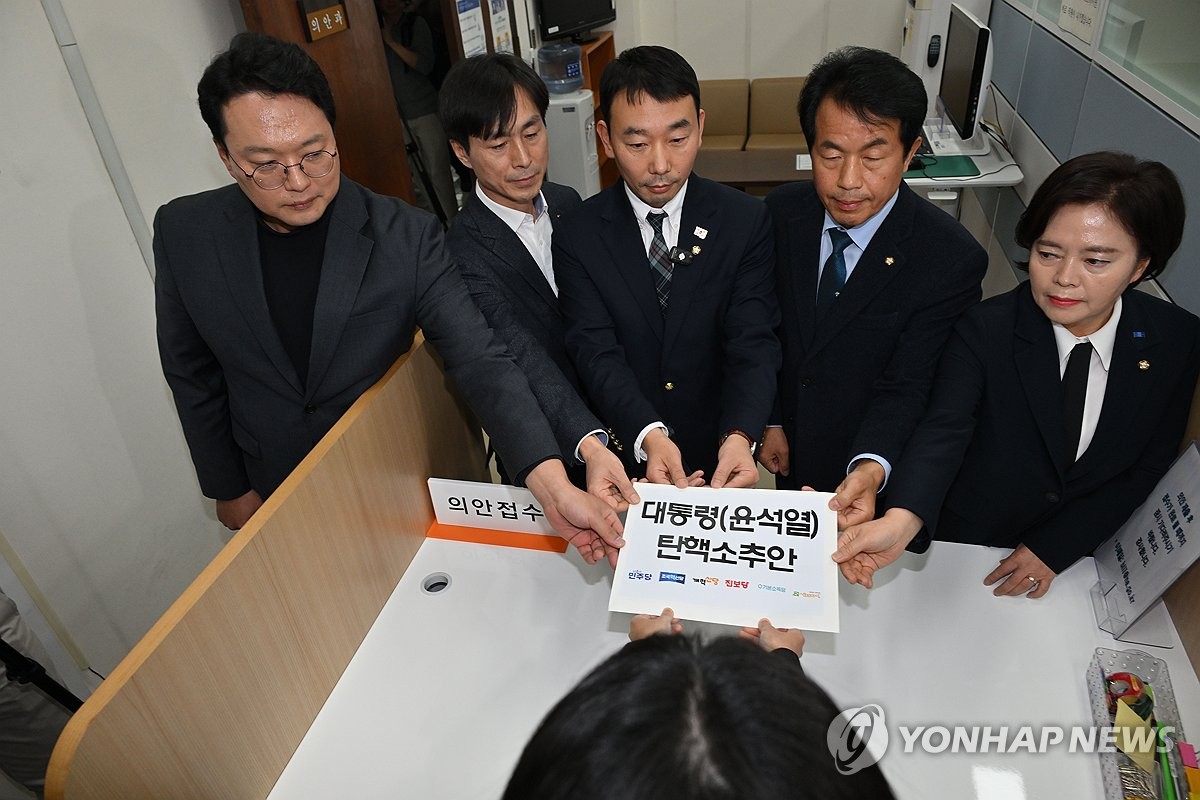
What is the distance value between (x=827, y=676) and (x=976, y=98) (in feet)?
10.2

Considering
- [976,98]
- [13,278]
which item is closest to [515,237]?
[13,278]

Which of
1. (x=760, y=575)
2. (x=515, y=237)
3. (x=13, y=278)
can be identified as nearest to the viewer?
(x=760, y=575)

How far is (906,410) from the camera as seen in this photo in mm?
1571

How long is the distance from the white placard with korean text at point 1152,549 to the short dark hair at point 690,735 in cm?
89

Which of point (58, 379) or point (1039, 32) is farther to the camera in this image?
point (1039, 32)

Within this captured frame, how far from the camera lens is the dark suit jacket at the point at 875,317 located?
1574 millimetres

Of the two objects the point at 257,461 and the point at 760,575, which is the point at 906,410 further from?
the point at 257,461

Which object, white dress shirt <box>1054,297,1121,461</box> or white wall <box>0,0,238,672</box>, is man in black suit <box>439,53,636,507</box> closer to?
white dress shirt <box>1054,297,1121,461</box>

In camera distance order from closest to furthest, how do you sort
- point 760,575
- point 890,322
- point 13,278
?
point 760,575
point 890,322
point 13,278

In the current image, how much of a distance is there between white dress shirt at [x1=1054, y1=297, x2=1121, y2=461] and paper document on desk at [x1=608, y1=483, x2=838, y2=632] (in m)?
0.55

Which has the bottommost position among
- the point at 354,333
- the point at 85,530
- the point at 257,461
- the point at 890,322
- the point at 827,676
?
the point at 85,530

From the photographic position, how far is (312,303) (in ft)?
5.08

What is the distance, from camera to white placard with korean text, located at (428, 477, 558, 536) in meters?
1.60

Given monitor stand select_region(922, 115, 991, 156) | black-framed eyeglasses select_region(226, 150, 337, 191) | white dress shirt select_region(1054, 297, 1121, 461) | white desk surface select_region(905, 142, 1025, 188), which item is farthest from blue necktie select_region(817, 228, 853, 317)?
monitor stand select_region(922, 115, 991, 156)
